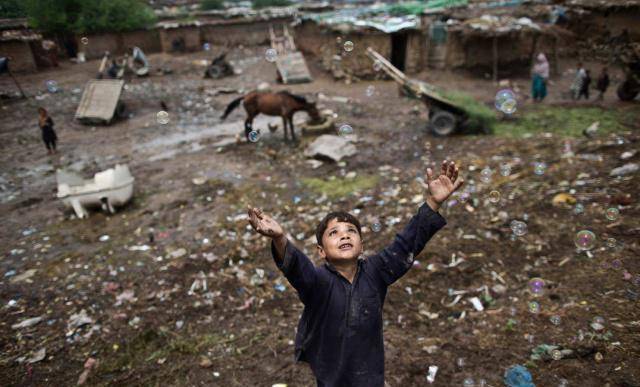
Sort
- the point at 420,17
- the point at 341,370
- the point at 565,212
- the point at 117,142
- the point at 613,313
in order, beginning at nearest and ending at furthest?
1. the point at 341,370
2. the point at 613,313
3. the point at 565,212
4. the point at 117,142
5. the point at 420,17

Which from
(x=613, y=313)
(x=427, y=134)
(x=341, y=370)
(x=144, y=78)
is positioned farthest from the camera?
(x=144, y=78)

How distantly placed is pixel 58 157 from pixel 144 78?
8.67 meters

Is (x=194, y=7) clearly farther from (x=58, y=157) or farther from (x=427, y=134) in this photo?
(x=427, y=134)

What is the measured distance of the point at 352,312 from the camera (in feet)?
6.37

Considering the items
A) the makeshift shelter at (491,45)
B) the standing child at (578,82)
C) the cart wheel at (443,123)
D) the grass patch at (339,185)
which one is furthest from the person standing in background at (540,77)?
the grass patch at (339,185)

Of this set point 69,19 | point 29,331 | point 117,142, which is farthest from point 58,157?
point 69,19

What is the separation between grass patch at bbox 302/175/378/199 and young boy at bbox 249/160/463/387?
4.61 m

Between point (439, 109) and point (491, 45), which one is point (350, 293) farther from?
point (491, 45)

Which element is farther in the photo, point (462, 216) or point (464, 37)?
point (464, 37)

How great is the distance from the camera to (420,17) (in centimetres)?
1591

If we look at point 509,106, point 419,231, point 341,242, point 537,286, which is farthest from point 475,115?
point 341,242

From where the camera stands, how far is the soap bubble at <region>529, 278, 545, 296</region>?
4.07m

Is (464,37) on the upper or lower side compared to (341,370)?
upper

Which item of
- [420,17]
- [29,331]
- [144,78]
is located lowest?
[29,331]
